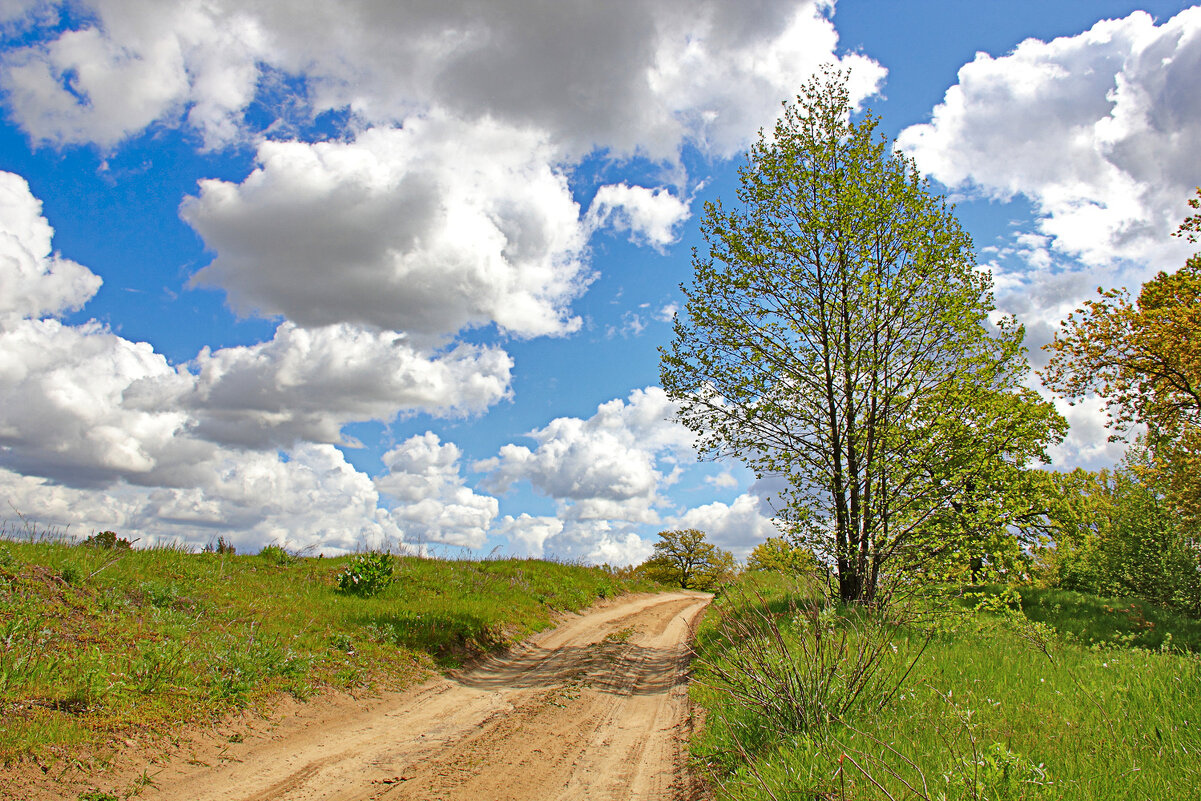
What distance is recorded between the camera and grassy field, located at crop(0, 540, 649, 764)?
6836 mm

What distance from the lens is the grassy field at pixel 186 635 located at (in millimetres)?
6836

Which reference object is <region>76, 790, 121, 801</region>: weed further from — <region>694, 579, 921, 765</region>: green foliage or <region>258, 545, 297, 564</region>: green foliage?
<region>258, 545, 297, 564</region>: green foliage

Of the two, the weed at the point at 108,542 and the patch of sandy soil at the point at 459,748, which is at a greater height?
the weed at the point at 108,542

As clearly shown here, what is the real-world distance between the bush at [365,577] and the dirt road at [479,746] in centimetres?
444

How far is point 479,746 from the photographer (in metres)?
7.59

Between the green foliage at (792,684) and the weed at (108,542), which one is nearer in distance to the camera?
the green foliage at (792,684)

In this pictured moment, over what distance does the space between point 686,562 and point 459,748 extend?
Result: 44952mm

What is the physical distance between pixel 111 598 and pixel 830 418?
50.3 feet

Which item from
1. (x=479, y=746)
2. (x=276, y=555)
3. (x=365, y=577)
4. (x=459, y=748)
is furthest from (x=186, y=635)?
(x=276, y=555)

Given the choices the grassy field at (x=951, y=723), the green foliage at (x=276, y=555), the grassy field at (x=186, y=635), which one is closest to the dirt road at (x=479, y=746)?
the grassy field at (x=186, y=635)

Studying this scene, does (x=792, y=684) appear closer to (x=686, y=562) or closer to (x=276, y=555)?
(x=276, y=555)

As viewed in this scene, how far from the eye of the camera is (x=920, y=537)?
42.3 ft

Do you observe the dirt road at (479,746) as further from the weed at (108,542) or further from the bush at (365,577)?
the weed at (108,542)

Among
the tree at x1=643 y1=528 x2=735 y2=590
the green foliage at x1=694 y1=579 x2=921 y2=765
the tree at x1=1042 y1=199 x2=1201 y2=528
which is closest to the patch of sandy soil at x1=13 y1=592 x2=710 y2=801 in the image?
the green foliage at x1=694 y1=579 x2=921 y2=765
